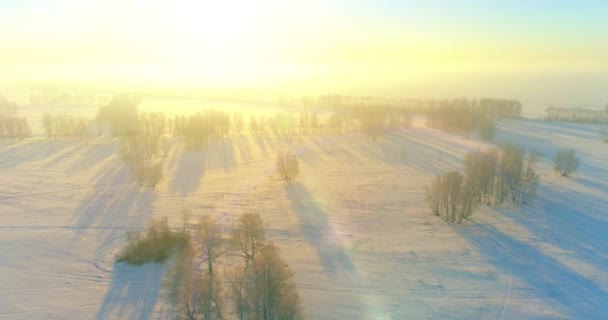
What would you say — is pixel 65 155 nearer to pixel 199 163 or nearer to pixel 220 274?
pixel 199 163

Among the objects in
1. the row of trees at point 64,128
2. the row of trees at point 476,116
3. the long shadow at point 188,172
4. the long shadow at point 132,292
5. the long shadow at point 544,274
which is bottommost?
the long shadow at point 132,292

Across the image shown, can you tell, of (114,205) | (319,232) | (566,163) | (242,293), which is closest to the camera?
(242,293)

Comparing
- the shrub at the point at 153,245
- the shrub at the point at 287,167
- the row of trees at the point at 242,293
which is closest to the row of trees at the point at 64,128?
the shrub at the point at 287,167

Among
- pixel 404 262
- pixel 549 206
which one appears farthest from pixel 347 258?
pixel 549 206

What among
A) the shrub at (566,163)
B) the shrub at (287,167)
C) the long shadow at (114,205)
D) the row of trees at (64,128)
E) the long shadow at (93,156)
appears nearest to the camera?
the long shadow at (114,205)

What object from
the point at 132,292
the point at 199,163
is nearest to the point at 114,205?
the point at 132,292

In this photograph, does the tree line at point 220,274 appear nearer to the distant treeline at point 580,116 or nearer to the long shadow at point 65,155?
the long shadow at point 65,155

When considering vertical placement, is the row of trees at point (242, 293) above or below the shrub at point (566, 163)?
below
